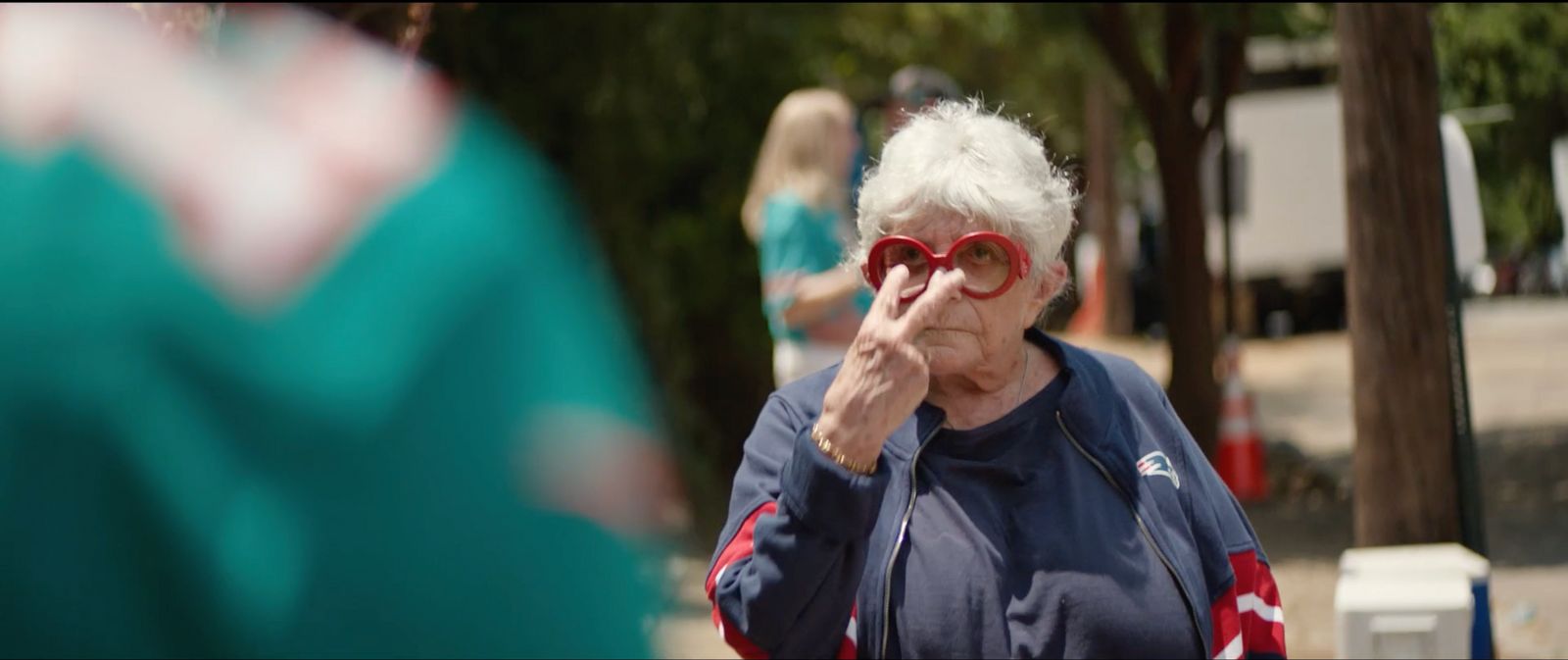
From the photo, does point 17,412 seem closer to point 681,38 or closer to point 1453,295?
point 1453,295

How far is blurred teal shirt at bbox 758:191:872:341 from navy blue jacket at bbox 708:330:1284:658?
3730 millimetres

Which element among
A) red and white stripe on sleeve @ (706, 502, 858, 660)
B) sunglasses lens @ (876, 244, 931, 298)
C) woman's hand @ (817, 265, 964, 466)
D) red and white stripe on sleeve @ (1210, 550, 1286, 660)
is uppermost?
sunglasses lens @ (876, 244, 931, 298)

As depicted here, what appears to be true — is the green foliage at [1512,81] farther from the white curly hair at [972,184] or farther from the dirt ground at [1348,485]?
the white curly hair at [972,184]

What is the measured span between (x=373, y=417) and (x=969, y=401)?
76.9 inches

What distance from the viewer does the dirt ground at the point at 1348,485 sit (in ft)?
26.7

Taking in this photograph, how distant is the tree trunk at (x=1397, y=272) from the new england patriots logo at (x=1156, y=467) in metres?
3.96

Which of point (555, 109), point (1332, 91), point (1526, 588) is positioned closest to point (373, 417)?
point (1526, 588)

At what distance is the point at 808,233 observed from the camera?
260 inches

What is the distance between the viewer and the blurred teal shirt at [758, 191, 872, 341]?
6.60m

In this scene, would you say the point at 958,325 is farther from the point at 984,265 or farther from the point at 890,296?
the point at 890,296

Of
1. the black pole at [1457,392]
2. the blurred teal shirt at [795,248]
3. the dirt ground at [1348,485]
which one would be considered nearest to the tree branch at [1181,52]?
the dirt ground at [1348,485]

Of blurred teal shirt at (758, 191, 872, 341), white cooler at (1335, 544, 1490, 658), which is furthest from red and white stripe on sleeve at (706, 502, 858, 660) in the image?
blurred teal shirt at (758, 191, 872, 341)

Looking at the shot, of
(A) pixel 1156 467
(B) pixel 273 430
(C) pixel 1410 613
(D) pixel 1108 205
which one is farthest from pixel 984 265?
(D) pixel 1108 205

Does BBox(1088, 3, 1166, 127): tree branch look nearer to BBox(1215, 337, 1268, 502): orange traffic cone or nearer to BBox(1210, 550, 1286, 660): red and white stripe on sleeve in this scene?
BBox(1215, 337, 1268, 502): orange traffic cone
